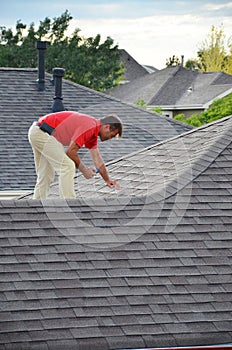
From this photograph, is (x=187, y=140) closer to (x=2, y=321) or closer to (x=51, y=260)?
(x=51, y=260)

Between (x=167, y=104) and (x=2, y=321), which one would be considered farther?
(x=167, y=104)

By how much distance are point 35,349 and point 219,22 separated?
5917 centimetres

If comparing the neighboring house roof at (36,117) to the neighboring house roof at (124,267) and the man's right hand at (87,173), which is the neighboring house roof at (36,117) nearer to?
the man's right hand at (87,173)

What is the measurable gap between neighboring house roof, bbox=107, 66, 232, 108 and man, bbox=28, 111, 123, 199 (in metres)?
33.6

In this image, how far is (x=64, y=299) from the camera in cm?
792

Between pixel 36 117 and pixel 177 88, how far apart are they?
97.0 ft

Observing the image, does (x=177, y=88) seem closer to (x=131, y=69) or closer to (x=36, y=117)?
(x=131, y=69)

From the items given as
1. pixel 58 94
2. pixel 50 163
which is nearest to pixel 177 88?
pixel 58 94

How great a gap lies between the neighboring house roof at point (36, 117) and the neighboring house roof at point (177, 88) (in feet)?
78.5

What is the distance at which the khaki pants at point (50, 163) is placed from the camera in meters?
10.2

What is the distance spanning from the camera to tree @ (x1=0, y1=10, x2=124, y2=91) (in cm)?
5156

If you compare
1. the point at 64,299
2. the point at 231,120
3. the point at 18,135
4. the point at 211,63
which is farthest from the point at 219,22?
the point at 64,299

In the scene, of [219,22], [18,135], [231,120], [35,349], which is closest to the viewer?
[35,349]

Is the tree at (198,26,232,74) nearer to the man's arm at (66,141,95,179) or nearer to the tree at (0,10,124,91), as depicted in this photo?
the tree at (0,10,124,91)
